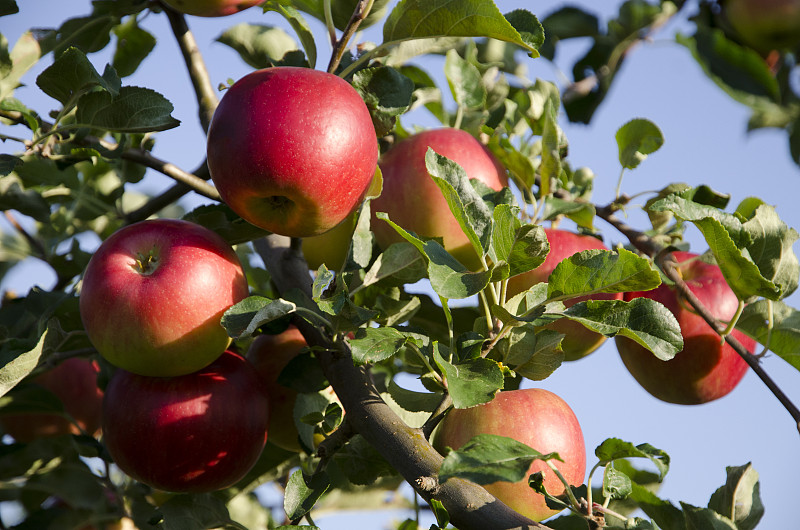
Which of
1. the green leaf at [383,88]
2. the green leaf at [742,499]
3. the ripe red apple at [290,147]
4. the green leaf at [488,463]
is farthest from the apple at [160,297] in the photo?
the green leaf at [742,499]

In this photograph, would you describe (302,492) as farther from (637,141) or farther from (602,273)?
(637,141)

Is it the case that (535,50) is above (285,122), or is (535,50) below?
above

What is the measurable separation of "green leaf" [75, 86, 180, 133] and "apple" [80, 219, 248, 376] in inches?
6.9

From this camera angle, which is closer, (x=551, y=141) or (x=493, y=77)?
(x=551, y=141)

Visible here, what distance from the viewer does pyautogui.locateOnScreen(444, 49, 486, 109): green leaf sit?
1.58m

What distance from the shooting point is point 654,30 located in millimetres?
2348

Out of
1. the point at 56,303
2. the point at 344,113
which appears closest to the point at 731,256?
the point at 344,113

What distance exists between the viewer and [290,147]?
1.15 metres

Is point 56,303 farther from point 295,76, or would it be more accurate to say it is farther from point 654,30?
point 654,30

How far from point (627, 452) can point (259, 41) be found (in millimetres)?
1152

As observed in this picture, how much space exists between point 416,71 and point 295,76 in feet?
2.15

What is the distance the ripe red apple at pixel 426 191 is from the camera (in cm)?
140

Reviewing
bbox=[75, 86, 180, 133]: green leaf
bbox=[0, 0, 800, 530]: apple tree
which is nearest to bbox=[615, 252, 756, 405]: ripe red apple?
bbox=[0, 0, 800, 530]: apple tree

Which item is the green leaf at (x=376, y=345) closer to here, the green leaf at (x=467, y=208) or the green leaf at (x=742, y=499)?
the green leaf at (x=467, y=208)
